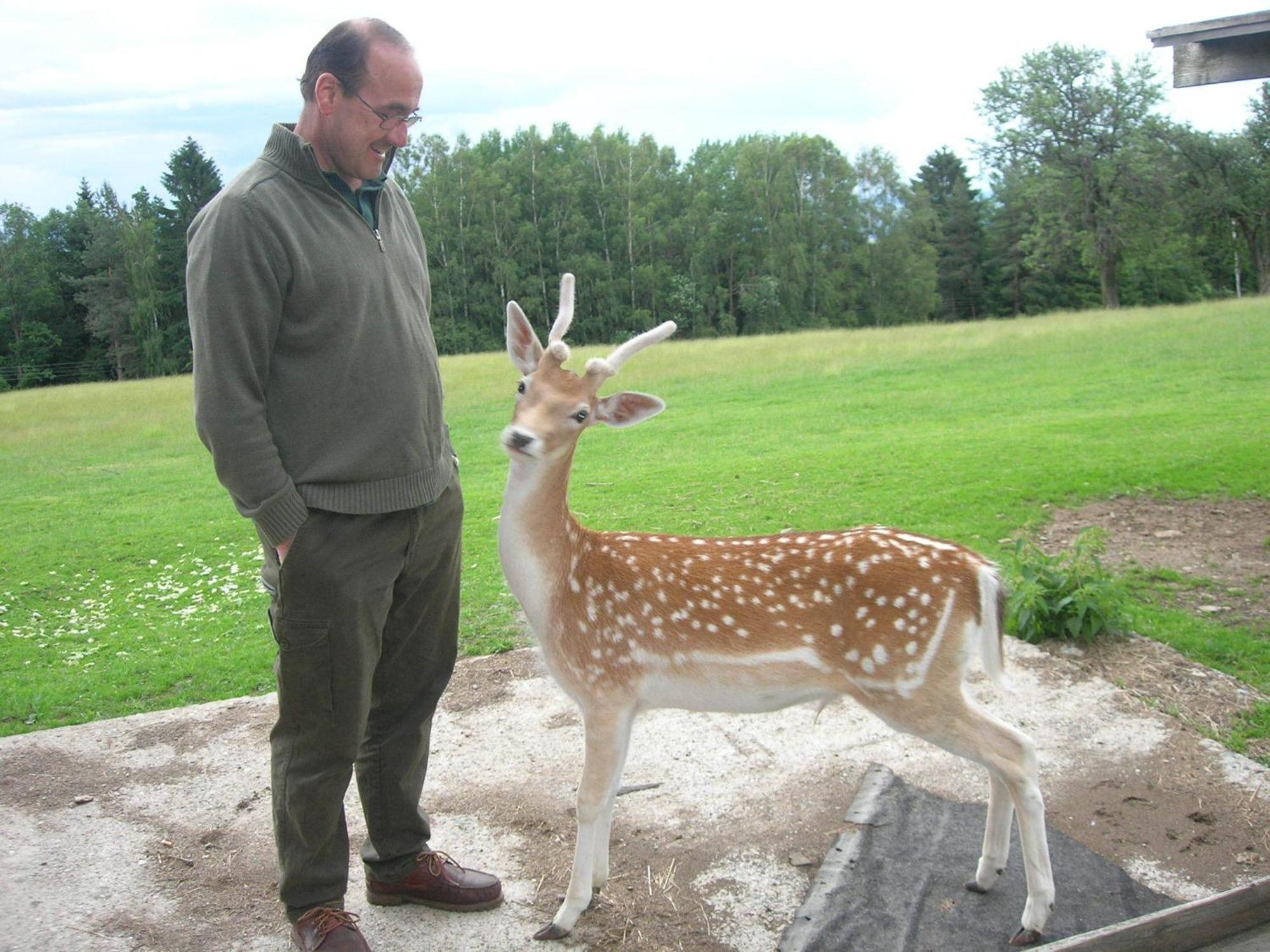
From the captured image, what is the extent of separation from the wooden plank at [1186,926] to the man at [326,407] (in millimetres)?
1872

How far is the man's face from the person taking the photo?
2730 millimetres

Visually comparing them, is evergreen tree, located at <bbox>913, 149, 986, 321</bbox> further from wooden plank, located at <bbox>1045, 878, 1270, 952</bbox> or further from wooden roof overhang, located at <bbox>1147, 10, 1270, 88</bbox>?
wooden plank, located at <bbox>1045, 878, 1270, 952</bbox>

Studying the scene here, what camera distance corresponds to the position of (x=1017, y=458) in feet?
31.1

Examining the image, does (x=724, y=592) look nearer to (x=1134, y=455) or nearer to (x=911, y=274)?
(x=1134, y=455)

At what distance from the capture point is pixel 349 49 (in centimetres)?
272

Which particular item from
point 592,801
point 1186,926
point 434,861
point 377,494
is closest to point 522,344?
point 377,494

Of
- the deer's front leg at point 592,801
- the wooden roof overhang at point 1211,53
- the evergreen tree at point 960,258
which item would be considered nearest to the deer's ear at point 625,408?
the deer's front leg at point 592,801

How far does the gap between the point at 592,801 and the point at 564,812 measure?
75cm

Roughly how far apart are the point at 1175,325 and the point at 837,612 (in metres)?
19.9

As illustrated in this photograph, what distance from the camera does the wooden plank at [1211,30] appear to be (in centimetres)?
538

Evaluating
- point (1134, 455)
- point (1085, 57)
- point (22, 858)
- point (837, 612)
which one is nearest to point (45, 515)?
point (22, 858)

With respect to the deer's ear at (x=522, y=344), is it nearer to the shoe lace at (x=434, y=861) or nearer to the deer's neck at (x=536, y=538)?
the deer's neck at (x=536, y=538)

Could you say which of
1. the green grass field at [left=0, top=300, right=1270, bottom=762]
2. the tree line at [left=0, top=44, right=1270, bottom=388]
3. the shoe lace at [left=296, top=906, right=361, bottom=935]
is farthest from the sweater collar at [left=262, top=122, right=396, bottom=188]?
the tree line at [left=0, top=44, right=1270, bottom=388]

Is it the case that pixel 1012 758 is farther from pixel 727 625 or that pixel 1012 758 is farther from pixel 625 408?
pixel 625 408
